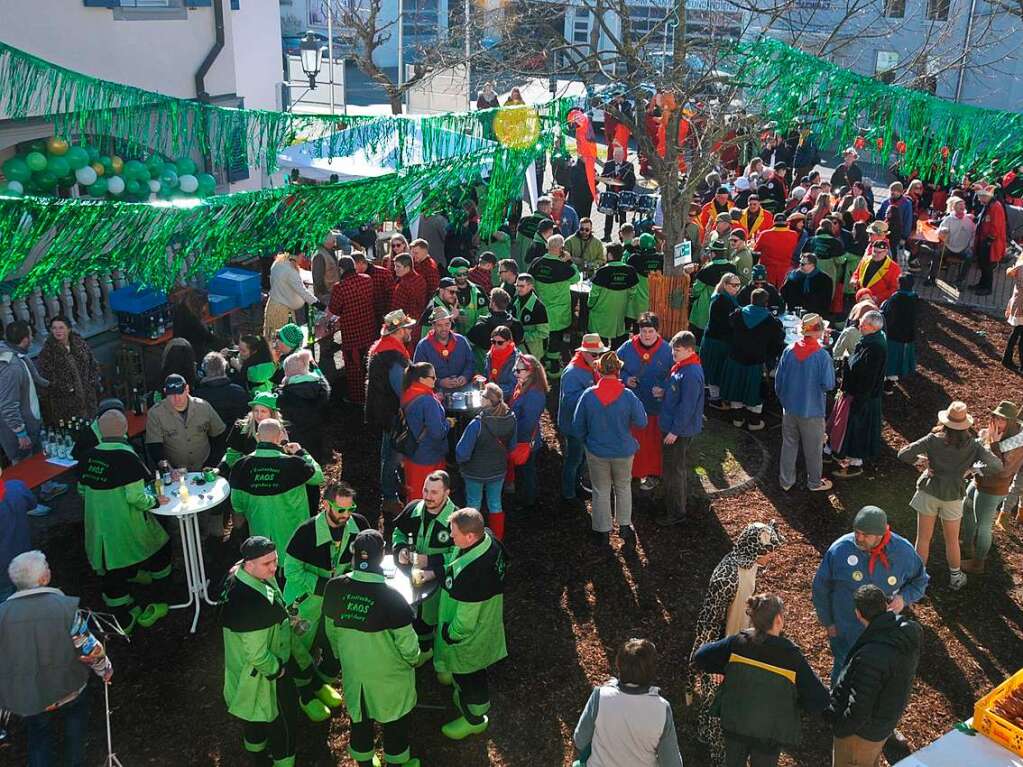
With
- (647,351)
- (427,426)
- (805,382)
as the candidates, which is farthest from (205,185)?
(805,382)

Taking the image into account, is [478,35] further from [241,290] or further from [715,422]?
[715,422]

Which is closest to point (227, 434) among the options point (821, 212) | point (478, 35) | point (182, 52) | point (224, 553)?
point (224, 553)

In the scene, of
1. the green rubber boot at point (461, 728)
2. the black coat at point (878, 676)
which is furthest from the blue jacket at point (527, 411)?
the black coat at point (878, 676)

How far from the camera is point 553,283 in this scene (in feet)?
34.7

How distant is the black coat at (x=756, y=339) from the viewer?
953cm

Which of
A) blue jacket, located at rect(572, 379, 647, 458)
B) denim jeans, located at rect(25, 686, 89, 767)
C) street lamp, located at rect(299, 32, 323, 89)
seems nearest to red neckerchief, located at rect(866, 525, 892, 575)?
blue jacket, located at rect(572, 379, 647, 458)

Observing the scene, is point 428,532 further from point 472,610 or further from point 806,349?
point 806,349

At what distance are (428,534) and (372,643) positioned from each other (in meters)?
1.08

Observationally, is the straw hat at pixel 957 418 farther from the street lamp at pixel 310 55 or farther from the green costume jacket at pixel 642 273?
the street lamp at pixel 310 55

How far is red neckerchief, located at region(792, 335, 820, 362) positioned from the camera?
8062 millimetres

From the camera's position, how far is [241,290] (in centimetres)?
1132

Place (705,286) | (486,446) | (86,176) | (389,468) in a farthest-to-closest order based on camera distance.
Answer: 1. (705,286)
2. (86,176)
3. (389,468)
4. (486,446)

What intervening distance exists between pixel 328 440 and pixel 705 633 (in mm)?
5072

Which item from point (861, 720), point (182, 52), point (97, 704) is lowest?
point (97, 704)
